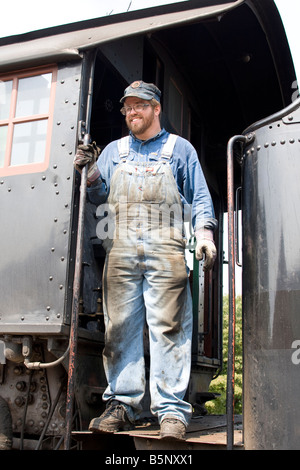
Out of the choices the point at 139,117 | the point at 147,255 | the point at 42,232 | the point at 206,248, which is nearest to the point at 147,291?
the point at 147,255

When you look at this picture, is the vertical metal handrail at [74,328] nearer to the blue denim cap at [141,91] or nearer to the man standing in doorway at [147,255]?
the man standing in doorway at [147,255]

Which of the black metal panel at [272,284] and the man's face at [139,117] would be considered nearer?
the black metal panel at [272,284]

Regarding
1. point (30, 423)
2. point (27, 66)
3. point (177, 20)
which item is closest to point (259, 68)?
point (177, 20)

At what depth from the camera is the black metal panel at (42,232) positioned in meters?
2.91

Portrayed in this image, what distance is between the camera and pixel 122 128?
4.17m

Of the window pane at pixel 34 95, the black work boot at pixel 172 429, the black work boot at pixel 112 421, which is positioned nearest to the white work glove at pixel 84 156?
the window pane at pixel 34 95

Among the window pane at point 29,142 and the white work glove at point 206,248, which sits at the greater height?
the window pane at point 29,142

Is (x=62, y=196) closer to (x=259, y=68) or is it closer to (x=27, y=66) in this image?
(x=27, y=66)

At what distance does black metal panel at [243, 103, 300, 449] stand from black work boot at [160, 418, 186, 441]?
0.31m

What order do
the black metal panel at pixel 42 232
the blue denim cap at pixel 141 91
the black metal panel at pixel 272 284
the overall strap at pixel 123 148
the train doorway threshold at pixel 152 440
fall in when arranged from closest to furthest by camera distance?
1. the black metal panel at pixel 272 284
2. the train doorway threshold at pixel 152 440
3. the black metal panel at pixel 42 232
4. the blue denim cap at pixel 141 91
5. the overall strap at pixel 123 148

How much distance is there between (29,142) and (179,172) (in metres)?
0.94

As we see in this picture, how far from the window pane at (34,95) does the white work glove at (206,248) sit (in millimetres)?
1261

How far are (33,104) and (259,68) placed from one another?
7.13ft

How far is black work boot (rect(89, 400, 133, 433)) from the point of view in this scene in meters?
2.61
